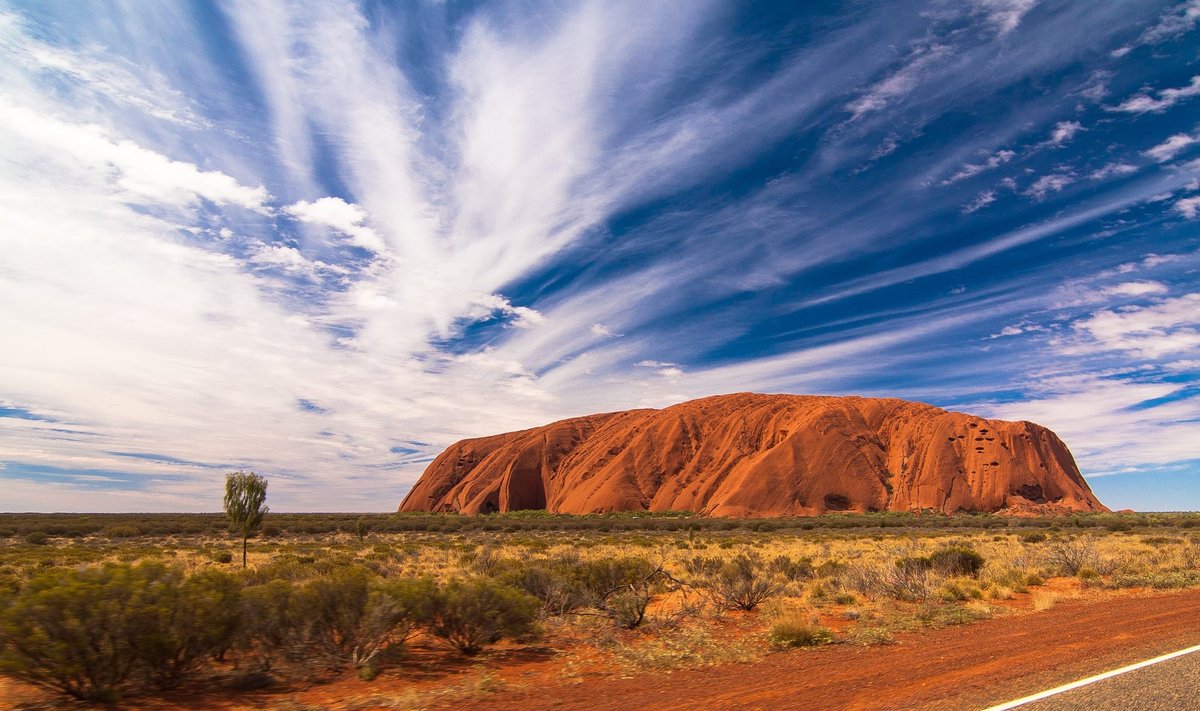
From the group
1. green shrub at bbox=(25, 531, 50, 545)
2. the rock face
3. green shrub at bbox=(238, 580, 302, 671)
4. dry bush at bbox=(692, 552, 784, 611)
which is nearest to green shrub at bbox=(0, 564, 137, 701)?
green shrub at bbox=(238, 580, 302, 671)

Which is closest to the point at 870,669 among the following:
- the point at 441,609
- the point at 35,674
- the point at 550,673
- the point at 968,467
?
the point at 550,673

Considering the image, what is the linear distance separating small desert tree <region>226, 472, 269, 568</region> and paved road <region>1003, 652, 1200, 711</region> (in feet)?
79.6

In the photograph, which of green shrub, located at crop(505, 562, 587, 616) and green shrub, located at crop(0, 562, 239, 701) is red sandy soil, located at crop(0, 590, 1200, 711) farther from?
green shrub, located at crop(505, 562, 587, 616)

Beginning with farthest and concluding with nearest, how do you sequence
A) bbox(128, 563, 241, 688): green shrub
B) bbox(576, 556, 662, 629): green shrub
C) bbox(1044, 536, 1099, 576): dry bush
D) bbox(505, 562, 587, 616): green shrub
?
bbox(1044, 536, 1099, 576): dry bush, bbox(505, 562, 587, 616): green shrub, bbox(576, 556, 662, 629): green shrub, bbox(128, 563, 241, 688): green shrub

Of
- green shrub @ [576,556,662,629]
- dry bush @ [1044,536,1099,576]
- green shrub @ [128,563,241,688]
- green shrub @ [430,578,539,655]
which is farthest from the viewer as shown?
dry bush @ [1044,536,1099,576]

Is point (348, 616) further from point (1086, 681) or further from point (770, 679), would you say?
point (1086, 681)

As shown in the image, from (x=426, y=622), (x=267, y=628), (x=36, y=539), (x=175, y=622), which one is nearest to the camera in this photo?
(x=175, y=622)

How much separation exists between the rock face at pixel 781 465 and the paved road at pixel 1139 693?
6977 cm

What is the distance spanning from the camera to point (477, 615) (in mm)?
9227

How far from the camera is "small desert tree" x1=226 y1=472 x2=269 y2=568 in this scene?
22.4 meters

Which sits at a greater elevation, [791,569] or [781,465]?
[781,465]

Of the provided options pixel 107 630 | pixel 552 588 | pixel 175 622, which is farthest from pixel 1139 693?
pixel 107 630

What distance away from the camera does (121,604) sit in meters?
6.76

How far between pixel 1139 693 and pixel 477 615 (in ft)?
26.2
